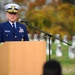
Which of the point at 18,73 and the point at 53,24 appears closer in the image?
the point at 18,73

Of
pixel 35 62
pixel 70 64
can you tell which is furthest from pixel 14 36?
pixel 70 64

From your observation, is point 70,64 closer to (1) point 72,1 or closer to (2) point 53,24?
(2) point 53,24

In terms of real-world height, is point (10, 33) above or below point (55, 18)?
above

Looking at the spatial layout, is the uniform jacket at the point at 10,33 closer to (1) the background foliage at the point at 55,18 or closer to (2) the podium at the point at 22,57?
(2) the podium at the point at 22,57

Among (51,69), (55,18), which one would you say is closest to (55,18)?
(55,18)

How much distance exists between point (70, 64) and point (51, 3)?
2480cm

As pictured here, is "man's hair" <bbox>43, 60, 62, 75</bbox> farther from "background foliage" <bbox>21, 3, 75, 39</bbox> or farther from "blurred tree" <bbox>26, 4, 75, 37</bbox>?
"background foliage" <bbox>21, 3, 75, 39</bbox>

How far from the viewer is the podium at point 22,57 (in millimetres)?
7910

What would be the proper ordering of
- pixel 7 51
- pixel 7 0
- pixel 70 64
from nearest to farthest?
pixel 7 51
pixel 70 64
pixel 7 0

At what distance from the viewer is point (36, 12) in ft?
125

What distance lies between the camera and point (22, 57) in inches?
316

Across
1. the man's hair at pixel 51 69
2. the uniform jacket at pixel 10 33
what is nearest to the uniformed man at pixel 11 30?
the uniform jacket at pixel 10 33

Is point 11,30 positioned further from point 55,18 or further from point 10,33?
point 55,18

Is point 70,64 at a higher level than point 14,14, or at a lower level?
lower
